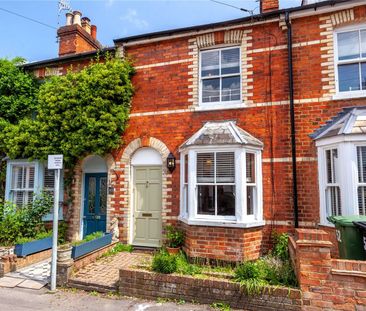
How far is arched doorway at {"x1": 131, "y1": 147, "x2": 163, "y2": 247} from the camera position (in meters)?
8.55

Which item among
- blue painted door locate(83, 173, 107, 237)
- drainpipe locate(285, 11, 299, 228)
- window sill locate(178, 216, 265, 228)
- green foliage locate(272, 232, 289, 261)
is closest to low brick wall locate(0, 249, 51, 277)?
blue painted door locate(83, 173, 107, 237)

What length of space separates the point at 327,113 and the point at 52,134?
7.87m

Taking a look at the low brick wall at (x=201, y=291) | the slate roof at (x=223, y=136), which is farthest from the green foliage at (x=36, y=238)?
the slate roof at (x=223, y=136)

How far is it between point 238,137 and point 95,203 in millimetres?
5174

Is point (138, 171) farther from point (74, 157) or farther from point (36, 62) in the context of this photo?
point (36, 62)

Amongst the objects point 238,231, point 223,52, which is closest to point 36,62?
point 223,52

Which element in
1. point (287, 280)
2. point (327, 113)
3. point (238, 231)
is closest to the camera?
point (287, 280)

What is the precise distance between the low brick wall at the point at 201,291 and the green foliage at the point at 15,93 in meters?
7.26

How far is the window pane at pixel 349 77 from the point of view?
286 inches

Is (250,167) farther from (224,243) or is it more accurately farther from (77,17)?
(77,17)

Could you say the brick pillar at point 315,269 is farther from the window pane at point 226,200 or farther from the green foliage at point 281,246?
the window pane at point 226,200

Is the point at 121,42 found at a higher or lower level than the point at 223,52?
higher

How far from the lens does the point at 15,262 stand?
700cm

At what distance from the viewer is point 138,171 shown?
8898mm
